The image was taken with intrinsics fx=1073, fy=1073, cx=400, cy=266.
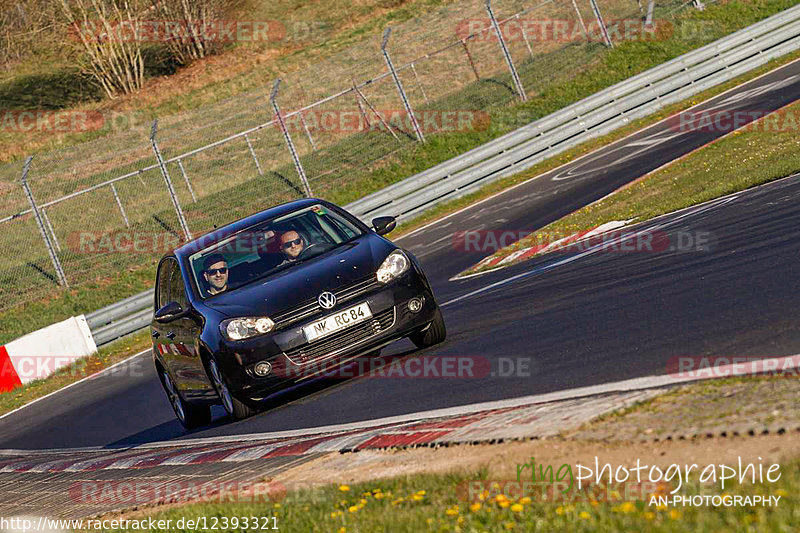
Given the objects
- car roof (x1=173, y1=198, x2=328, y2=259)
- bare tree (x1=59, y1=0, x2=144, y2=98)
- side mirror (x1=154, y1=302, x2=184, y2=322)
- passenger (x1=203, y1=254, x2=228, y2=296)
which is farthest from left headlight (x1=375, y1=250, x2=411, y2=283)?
bare tree (x1=59, y1=0, x2=144, y2=98)

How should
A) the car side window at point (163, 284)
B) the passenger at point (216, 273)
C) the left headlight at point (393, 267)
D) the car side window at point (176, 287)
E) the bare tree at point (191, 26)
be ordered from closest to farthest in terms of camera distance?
1. the left headlight at point (393, 267)
2. the passenger at point (216, 273)
3. the car side window at point (176, 287)
4. the car side window at point (163, 284)
5. the bare tree at point (191, 26)

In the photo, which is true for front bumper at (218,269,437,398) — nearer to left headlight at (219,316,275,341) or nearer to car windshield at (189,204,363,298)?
left headlight at (219,316,275,341)

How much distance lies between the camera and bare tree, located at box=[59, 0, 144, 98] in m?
42.2

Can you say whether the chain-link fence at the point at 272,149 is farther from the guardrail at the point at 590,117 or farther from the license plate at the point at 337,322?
the license plate at the point at 337,322

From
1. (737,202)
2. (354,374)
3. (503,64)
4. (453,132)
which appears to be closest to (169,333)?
(354,374)

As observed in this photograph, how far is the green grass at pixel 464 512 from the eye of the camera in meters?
3.81

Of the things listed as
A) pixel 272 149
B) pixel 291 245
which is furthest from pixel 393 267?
pixel 272 149

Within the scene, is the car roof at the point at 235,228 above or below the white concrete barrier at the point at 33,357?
above

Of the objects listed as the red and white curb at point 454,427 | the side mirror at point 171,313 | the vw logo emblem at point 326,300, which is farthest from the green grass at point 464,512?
the side mirror at point 171,313

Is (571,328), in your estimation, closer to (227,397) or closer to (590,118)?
(227,397)

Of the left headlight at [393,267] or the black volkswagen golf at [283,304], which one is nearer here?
the black volkswagen golf at [283,304]

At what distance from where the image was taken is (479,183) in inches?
1027

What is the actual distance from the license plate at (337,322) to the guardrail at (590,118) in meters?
16.1

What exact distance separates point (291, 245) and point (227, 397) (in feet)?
5.06
